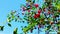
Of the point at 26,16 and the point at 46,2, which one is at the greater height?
the point at 46,2

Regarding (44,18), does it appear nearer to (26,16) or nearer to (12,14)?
(26,16)

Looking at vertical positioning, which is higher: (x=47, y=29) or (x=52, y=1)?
(x=52, y=1)

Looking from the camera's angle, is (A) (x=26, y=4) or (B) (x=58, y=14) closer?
(B) (x=58, y=14)

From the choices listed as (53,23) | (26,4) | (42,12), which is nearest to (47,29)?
(53,23)

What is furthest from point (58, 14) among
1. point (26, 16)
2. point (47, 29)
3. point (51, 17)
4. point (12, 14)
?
→ point (12, 14)

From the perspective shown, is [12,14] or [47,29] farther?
[12,14]

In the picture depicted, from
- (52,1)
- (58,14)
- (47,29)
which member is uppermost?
(52,1)

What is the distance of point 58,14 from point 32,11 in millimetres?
1354

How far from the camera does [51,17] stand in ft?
30.9

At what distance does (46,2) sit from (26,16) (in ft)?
4.20

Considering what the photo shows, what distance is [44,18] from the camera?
923 centimetres

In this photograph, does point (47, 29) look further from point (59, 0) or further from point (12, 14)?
point (12, 14)

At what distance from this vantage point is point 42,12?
976 cm

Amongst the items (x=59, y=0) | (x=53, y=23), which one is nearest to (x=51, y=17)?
(x=53, y=23)
